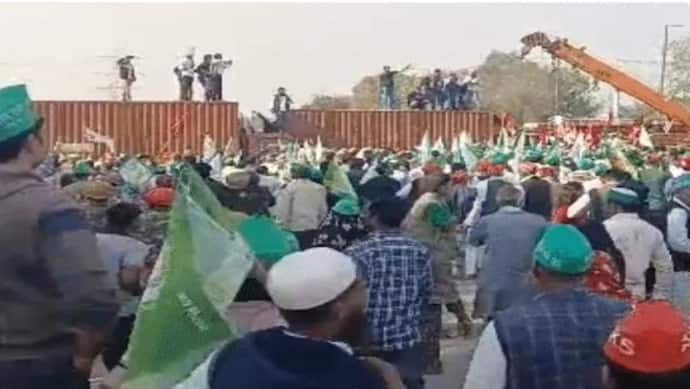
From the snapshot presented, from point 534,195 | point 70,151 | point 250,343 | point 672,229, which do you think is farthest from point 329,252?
point 70,151

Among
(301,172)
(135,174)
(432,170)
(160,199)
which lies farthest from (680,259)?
(135,174)

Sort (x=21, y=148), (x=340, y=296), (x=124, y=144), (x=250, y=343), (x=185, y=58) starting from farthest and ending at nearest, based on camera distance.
→ (x=185, y=58)
(x=124, y=144)
(x=21, y=148)
(x=340, y=296)
(x=250, y=343)

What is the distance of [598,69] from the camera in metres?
51.4

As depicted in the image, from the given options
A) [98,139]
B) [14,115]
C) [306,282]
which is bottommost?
[98,139]

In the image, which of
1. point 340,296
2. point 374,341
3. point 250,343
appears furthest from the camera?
point 374,341

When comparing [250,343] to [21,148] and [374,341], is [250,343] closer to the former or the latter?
[21,148]

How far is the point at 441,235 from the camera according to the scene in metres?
12.0

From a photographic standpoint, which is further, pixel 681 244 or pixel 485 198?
pixel 485 198

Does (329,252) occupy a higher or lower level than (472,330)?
higher

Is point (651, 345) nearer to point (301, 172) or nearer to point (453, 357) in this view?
point (453, 357)

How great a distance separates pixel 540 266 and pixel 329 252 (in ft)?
5.12

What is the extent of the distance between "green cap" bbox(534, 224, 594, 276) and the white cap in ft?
5.05

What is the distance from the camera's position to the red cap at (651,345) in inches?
153

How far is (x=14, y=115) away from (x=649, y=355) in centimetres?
233
